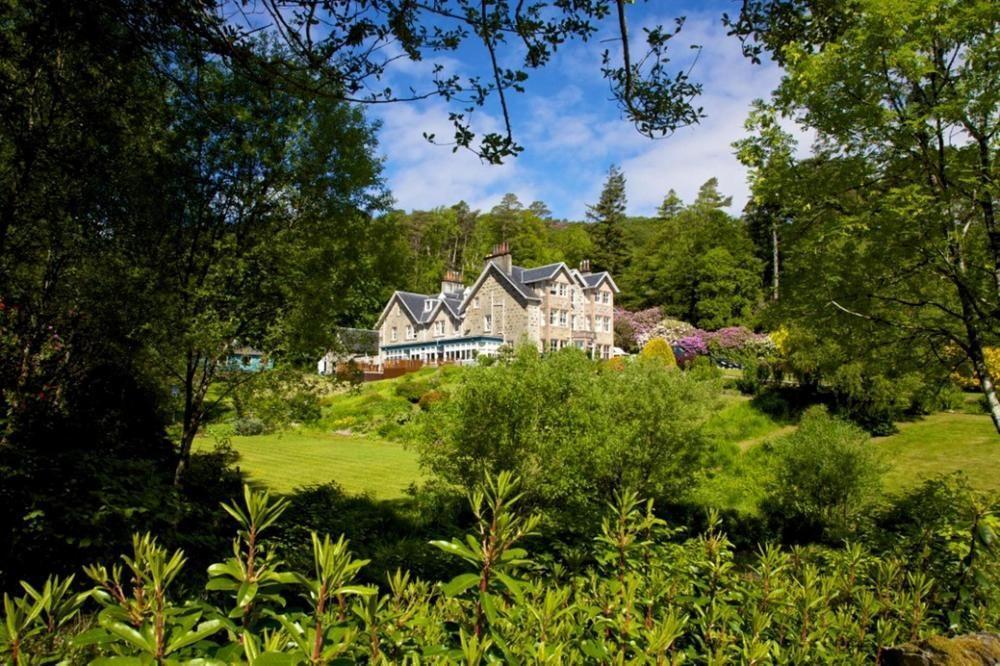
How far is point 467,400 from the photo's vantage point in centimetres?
1024

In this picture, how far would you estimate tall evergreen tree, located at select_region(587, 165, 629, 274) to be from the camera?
72.0 meters

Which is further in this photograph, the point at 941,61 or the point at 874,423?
the point at 874,423

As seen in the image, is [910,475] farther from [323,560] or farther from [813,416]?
[323,560]

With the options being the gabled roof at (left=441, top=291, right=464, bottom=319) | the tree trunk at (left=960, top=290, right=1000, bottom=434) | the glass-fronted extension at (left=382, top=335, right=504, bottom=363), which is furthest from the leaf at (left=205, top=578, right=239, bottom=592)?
the gabled roof at (left=441, top=291, right=464, bottom=319)

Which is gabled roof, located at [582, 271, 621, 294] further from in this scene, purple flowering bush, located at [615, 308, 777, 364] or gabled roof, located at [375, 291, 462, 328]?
gabled roof, located at [375, 291, 462, 328]

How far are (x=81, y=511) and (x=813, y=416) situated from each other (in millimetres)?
19858

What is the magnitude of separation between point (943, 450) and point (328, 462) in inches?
769

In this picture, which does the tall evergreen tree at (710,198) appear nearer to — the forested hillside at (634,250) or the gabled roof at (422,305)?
the forested hillside at (634,250)

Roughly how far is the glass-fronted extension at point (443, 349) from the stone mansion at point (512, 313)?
9 centimetres

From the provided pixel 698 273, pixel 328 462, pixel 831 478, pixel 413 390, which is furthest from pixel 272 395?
pixel 698 273

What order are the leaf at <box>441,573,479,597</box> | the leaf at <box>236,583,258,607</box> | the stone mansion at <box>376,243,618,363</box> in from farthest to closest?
the stone mansion at <box>376,243,618,363</box> < the leaf at <box>441,573,479,597</box> < the leaf at <box>236,583,258,607</box>

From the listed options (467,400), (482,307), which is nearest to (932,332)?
(467,400)

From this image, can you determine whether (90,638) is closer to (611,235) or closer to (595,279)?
(595,279)

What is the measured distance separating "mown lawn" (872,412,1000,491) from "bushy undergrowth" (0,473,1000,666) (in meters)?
12.0
